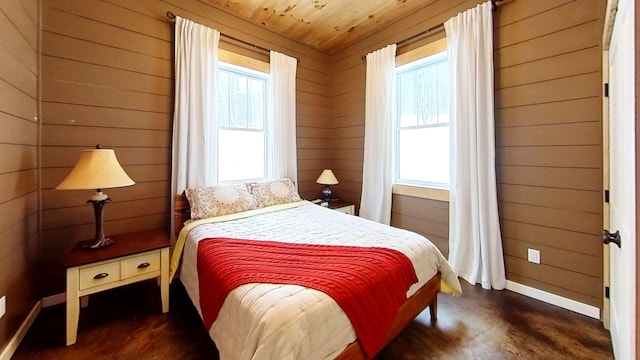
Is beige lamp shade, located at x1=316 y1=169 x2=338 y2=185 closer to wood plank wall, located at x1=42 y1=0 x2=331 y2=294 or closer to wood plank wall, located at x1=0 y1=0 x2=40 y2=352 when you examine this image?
wood plank wall, located at x1=42 y1=0 x2=331 y2=294

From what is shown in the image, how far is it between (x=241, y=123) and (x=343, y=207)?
1.69 meters

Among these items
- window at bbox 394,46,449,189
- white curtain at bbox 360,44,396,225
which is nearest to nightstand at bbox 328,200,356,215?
white curtain at bbox 360,44,396,225

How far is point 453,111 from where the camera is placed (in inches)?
104

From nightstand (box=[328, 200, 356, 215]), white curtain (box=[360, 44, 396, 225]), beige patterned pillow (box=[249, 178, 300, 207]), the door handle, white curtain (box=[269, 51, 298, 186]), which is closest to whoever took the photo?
the door handle

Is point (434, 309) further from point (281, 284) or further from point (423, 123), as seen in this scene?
point (423, 123)

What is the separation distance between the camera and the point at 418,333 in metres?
1.84

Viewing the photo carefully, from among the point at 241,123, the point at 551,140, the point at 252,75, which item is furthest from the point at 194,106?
the point at 551,140

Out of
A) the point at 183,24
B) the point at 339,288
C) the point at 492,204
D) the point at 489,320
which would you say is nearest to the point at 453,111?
the point at 492,204

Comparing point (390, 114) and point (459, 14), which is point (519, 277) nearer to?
point (390, 114)

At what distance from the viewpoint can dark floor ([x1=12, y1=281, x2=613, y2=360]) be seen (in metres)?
1.66

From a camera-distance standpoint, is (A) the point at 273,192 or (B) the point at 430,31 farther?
(A) the point at 273,192

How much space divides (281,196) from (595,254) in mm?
2793

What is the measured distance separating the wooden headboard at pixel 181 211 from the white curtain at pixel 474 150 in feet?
8.84

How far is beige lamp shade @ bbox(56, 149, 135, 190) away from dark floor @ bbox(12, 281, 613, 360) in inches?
40.4
